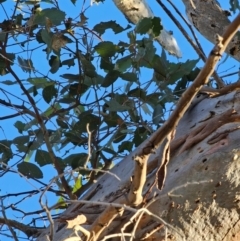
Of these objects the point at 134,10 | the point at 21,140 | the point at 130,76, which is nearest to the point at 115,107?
the point at 130,76

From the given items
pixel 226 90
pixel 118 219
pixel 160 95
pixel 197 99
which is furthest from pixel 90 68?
pixel 118 219

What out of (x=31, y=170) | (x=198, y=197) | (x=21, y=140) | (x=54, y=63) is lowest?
(x=198, y=197)

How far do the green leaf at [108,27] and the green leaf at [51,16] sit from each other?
6.8 inches

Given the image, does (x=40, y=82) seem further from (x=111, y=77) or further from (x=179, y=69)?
(x=179, y=69)

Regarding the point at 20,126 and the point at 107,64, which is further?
the point at 20,126

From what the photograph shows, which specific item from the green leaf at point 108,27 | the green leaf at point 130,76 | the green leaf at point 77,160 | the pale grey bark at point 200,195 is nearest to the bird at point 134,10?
the green leaf at point 108,27

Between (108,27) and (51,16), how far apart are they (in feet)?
0.70

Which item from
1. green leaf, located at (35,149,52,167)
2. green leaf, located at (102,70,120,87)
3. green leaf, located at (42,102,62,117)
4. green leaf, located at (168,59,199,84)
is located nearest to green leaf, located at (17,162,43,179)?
green leaf, located at (35,149,52,167)

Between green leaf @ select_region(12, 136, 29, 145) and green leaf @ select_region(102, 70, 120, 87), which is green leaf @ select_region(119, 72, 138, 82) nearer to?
green leaf @ select_region(102, 70, 120, 87)

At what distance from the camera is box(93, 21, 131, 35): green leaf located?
1.63m

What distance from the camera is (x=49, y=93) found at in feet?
5.38

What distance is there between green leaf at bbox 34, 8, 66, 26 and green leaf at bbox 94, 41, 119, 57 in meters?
0.13

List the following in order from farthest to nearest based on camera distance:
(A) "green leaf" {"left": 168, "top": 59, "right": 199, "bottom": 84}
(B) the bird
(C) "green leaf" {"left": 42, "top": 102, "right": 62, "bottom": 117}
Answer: (B) the bird
(C) "green leaf" {"left": 42, "top": 102, "right": 62, "bottom": 117}
(A) "green leaf" {"left": 168, "top": 59, "right": 199, "bottom": 84}

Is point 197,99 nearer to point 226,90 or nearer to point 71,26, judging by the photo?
point 226,90
